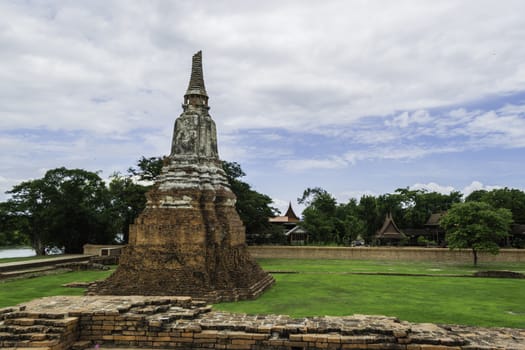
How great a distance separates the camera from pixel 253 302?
13.2 metres

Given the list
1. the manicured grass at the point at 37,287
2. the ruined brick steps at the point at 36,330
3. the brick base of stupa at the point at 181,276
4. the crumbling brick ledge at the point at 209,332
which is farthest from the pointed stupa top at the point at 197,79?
the ruined brick steps at the point at 36,330

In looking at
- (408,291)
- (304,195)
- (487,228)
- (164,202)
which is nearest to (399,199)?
(304,195)

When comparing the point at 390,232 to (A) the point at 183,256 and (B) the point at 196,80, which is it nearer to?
(B) the point at 196,80

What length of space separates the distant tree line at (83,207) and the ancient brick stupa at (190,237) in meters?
16.0

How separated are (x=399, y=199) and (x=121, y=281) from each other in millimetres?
42122

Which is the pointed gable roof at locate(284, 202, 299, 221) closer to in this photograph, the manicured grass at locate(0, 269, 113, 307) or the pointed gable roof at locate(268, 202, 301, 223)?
the pointed gable roof at locate(268, 202, 301, 223)

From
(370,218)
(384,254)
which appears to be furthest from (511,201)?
(384,254)

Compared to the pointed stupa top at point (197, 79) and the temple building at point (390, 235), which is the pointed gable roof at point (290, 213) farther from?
the pointed stupa top at point (197, 79)

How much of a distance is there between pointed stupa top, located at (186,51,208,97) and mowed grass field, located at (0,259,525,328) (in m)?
8.81

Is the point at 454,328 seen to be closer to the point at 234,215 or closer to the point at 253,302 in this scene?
the point at 253,302

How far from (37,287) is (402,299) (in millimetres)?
14770

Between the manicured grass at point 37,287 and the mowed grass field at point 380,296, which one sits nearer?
the mowed grass field at point 380,296

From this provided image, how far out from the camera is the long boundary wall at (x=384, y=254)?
29.2 m

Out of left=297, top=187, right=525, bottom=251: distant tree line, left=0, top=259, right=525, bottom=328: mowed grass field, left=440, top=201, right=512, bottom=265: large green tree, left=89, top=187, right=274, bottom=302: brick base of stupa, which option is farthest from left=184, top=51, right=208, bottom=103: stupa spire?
left=297, top=187, right=525, bottom=251: distant tree line
